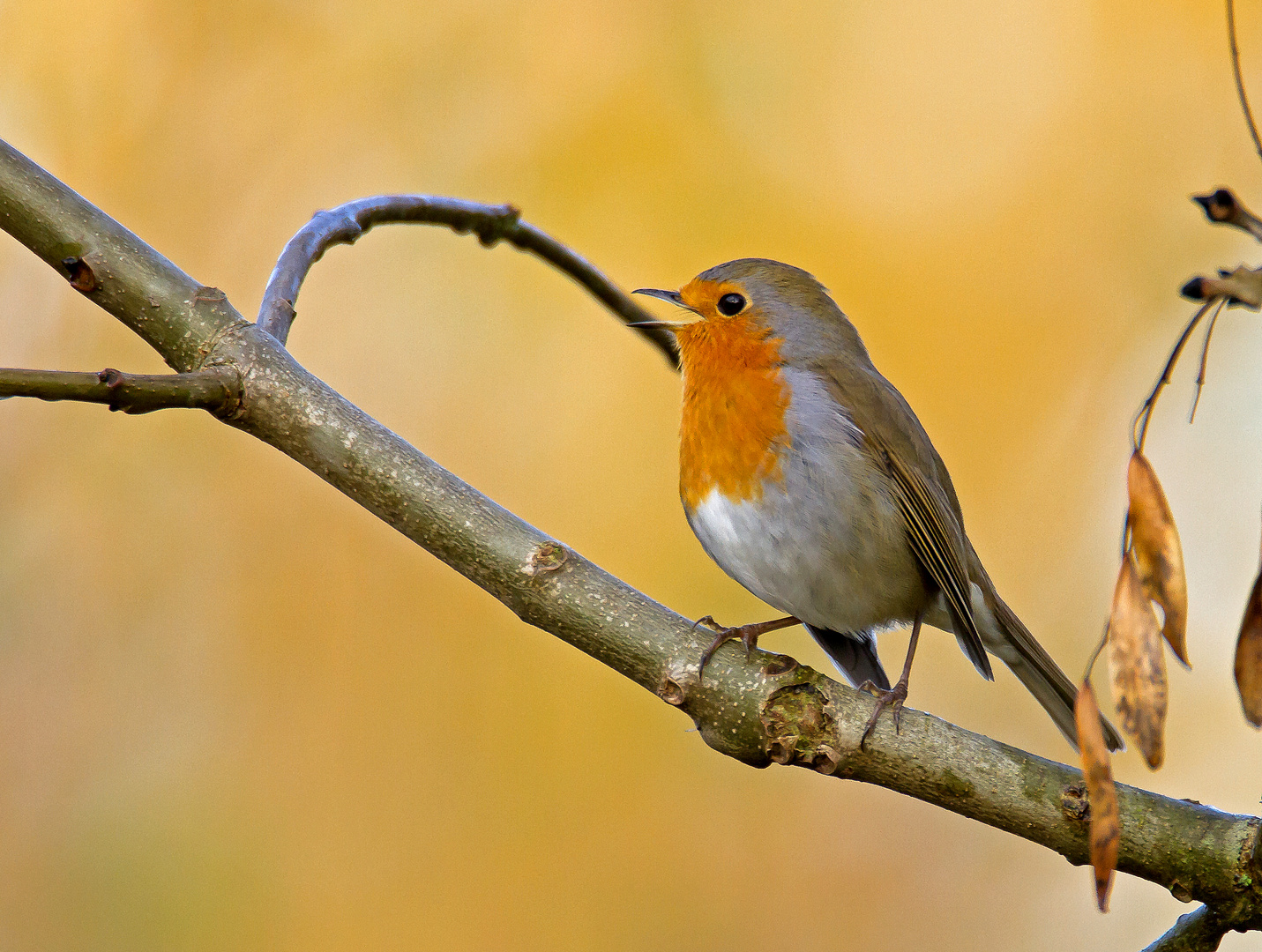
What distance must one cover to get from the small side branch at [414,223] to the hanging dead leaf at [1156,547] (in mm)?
1381

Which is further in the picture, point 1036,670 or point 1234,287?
point 1036,670

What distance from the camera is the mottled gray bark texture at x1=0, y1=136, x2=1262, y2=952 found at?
1660mm


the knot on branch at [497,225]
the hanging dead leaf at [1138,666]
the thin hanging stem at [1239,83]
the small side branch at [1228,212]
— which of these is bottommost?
the hanging dead leaf at [1138,666]

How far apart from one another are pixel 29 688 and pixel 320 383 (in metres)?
3.69

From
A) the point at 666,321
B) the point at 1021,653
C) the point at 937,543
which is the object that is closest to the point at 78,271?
the point at 666,321

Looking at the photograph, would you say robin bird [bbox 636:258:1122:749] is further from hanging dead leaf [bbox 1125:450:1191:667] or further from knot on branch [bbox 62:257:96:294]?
knot on branch [bbox 62:257:96:294]

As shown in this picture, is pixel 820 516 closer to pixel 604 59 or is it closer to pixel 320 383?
pixel 320 383

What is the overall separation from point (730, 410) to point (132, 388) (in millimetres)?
1531

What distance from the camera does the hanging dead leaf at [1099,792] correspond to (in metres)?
1.18

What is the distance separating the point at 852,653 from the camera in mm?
2957

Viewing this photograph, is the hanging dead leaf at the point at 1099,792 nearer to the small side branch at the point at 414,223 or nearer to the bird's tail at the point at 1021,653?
the small side branch at the point at 414,223

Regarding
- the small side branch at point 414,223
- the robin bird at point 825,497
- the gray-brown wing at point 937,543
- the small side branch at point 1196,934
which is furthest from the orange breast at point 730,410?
the small side branch at point 1196,934

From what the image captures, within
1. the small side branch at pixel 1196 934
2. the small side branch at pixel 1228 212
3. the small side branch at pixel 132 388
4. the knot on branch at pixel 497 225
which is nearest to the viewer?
the small side branch at pixel 1228 212

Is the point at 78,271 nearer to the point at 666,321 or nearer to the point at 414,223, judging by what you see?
the point at 414,223
